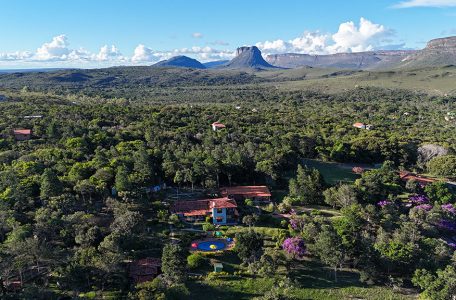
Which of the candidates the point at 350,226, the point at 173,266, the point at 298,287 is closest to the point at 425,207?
the point at 350,226

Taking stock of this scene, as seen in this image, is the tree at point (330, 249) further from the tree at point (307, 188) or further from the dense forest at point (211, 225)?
the tree at point (307, 188)

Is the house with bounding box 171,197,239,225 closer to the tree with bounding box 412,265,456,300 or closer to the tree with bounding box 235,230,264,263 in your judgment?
the tree with bounding box 235,230,264,263

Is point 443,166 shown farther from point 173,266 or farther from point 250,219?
point 173,266

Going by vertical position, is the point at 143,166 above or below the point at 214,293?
above

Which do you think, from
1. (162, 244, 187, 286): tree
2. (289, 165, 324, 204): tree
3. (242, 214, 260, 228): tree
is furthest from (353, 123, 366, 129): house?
(162, 244, 187, 286): tree

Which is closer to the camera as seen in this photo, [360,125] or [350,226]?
[350,226]

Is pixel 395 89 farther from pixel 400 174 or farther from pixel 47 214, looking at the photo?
pixel 47 214
